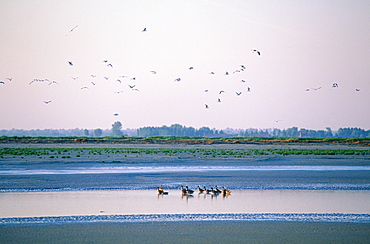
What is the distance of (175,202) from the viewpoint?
19141 millimetres

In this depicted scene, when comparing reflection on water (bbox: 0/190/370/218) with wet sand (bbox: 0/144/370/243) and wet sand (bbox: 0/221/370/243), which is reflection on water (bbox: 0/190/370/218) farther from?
wet sand (bbox: 0/221/370/243)

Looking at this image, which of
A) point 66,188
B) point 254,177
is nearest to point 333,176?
point 254,177

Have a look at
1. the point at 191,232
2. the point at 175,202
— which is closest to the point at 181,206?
the point at 175,202

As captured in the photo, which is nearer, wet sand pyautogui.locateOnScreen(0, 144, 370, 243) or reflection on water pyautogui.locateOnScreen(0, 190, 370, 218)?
wet sand pyautogui.locateOnScreen(0, 144, 370, 243)

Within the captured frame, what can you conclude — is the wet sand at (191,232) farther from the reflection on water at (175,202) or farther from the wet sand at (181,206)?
the reflection on water at (175,202)

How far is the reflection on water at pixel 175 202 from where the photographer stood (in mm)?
17016

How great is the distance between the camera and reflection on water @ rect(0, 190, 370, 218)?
55.8 ft

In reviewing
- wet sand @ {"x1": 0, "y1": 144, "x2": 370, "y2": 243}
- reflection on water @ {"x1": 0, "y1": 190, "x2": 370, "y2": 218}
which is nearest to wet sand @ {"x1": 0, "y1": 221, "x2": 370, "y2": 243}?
wet sand @ {"x1": 0, "y1": 144, "x2": 370, "y2": 243}


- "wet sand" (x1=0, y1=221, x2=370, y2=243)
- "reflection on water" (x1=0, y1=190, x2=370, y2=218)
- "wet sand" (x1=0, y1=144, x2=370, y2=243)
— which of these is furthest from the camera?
"reflection on water" (x1=0, y1=190, x2=370, y2=218)

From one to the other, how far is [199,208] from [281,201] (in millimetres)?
3835

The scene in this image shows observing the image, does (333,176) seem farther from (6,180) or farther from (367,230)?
(6,180)

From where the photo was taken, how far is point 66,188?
76.4ft

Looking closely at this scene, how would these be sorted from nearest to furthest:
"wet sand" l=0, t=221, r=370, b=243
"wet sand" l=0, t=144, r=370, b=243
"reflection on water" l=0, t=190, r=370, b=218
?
"wet sand" l=0, t=221, r=370, b=243
"wet sand" l=0, t=144, r=370, b=243
"reflection on water" l=0, t=190, r=370, b=218

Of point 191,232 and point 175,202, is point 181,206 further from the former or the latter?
point 191,232
